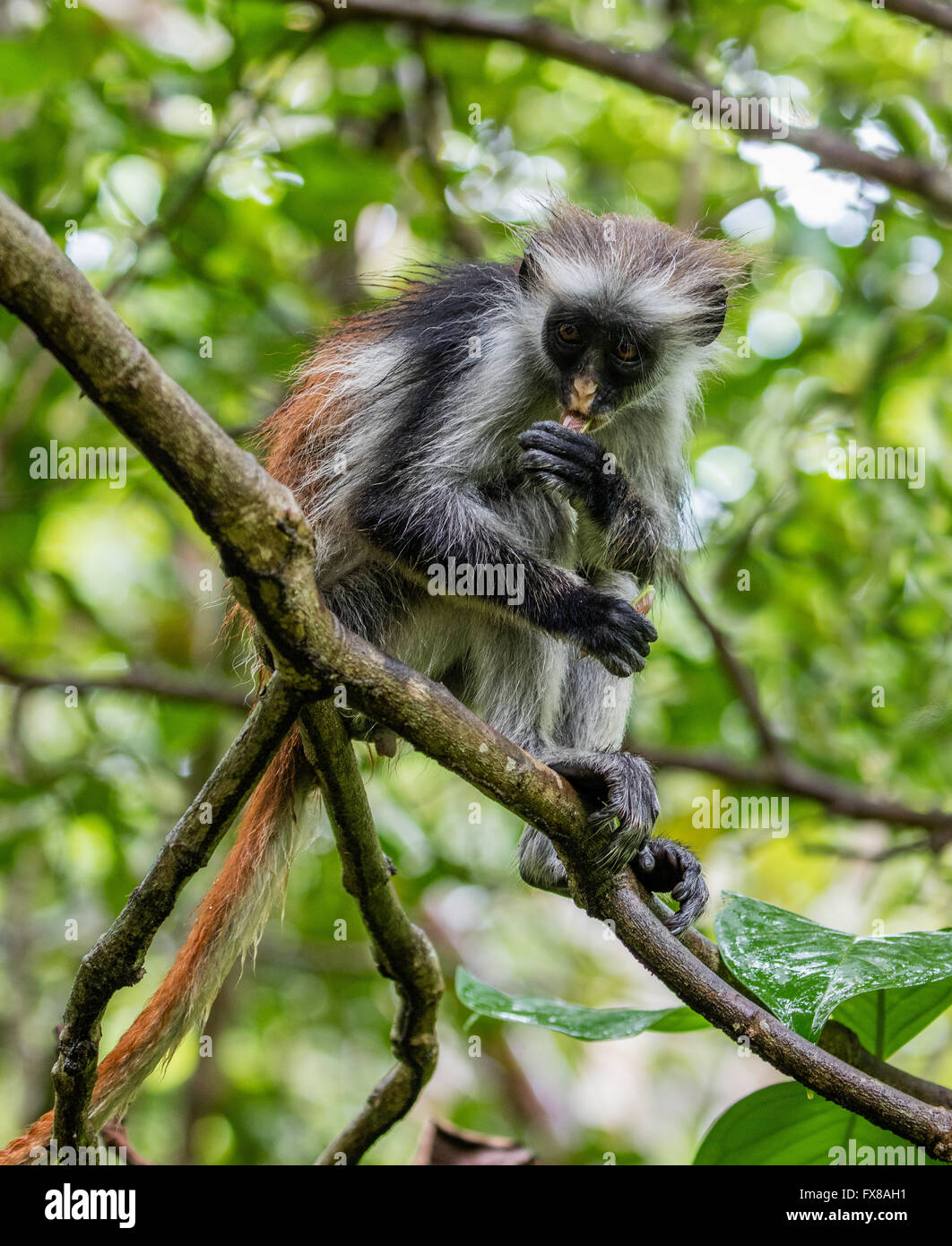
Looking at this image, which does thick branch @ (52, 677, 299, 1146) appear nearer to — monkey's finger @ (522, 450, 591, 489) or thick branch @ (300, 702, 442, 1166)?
thick branch @ (300, 702, 442, 1166)

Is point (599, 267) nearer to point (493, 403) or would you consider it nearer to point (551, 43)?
point (493, 403)

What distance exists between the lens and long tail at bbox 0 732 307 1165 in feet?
11.8

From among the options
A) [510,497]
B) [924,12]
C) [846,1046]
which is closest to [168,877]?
[846,1046]

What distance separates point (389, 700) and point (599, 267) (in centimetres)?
230

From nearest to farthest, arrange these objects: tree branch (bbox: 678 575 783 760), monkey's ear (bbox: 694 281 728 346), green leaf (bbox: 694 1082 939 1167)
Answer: green leaf (bbox: 694 1082 939 1167) → monkey's ear (bbox: 694 281 728 346) → tree branch (bbox: 678 575 783 760)

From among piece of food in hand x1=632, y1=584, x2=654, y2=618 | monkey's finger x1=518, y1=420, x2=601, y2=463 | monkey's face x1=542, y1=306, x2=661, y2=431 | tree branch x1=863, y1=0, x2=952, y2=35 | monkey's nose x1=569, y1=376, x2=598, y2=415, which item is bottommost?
piece of food in hand x1=632, y1=584, x2=654, y2=618

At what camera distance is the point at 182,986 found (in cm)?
373

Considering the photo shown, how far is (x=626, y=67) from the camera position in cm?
559

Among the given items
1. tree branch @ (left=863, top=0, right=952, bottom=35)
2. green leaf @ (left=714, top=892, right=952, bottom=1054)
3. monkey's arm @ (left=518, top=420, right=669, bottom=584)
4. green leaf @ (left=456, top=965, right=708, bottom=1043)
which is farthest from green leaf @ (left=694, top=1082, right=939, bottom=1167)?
tree branch @ (left=863, top=0, right=952, bottom=35)

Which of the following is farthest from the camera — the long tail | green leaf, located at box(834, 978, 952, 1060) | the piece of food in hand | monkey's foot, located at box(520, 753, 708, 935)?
the piece of food in hand

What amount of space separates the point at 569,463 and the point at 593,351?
1.91 feet

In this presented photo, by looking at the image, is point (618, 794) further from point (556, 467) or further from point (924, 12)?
point (924, 12)

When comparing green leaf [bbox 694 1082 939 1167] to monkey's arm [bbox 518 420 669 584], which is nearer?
green leaf [bbox 694 1082 939 1167]

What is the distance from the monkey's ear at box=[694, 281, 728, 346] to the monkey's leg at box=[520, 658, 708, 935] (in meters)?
1.31
